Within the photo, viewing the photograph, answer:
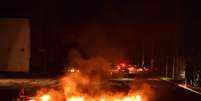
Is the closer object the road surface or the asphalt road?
the asphalt road

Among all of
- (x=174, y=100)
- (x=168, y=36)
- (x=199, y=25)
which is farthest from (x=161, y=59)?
(x=174, y=100)

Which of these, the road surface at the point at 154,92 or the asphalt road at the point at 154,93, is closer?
the asphalt road at the point at 154,93

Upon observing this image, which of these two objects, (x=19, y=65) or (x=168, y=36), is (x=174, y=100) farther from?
(x=19, y=65)

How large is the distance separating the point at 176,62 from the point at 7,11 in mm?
25677

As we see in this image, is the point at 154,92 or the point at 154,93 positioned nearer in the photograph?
the point at 154,93

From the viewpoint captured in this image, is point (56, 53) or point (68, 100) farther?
point (56, 53)

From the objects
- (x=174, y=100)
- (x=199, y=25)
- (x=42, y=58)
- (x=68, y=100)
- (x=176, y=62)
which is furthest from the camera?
(x=42, y=58)

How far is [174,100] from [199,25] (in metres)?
30.1

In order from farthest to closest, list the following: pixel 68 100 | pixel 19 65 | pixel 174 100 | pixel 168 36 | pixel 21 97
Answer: pixel 19 65, pixel 168 36, pixel 174 100, pixel 68 100, pixel 21 97

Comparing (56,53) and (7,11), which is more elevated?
(7,11)

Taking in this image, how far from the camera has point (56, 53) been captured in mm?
73250

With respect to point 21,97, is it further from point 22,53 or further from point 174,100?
point 22,53

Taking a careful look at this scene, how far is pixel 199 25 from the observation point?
52.2 meters

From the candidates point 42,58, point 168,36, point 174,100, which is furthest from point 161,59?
point 174,100
